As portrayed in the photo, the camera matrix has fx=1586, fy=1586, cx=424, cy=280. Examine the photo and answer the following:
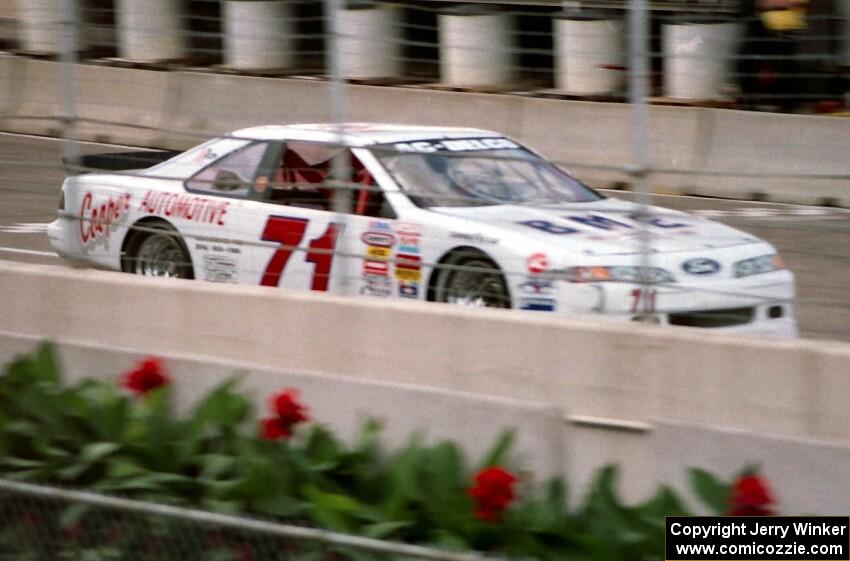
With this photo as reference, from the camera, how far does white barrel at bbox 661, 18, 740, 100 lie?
661cm

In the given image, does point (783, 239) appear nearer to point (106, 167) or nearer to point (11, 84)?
point (106, 167)

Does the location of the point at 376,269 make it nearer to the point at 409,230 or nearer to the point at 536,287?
the point at 409,230

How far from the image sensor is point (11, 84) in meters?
9.54

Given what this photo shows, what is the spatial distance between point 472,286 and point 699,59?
1.62 meters

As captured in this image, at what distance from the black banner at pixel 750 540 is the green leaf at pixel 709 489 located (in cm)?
9

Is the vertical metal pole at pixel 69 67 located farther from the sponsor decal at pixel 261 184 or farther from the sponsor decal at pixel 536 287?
the sponsor decal at pixel 536 287

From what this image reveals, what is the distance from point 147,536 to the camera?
4.42 meters

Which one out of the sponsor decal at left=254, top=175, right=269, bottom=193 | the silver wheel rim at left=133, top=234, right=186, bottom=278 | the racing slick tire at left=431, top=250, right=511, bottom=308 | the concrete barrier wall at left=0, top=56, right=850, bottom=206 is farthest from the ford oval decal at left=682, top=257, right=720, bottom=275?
the silver wheel rim at left=133, top=234, right=186, bottom=278

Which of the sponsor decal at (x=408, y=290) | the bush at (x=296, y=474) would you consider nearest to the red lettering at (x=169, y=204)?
the sponsor decal at (x=408, y=290)

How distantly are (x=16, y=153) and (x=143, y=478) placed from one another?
2.66m

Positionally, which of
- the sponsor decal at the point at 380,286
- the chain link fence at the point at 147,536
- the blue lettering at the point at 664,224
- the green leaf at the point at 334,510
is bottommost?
the green leaf at the point at 334,510

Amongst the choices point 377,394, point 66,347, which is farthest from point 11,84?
point 377,394

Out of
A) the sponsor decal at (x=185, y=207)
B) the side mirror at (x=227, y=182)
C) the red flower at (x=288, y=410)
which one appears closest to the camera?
the red flower at (x=288, y=410)

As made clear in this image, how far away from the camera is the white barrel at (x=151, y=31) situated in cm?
730
